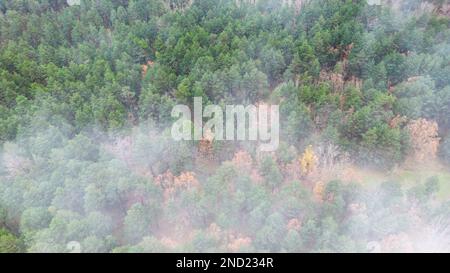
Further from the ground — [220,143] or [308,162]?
[220,143]

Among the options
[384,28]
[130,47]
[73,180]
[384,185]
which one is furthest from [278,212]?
[384,28]

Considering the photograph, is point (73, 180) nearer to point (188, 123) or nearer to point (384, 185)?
point (188, 123)

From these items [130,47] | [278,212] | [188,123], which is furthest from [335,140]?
[130,47]

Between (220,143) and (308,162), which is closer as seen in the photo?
(308,162)

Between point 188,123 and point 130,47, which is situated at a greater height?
point 130,47

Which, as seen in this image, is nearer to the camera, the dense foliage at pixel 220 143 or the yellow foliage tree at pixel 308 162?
the dense foliage at pixel 220 143

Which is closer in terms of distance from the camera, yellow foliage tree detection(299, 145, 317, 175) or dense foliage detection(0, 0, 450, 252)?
dense foliage detection(0, 0, 450, 252)
